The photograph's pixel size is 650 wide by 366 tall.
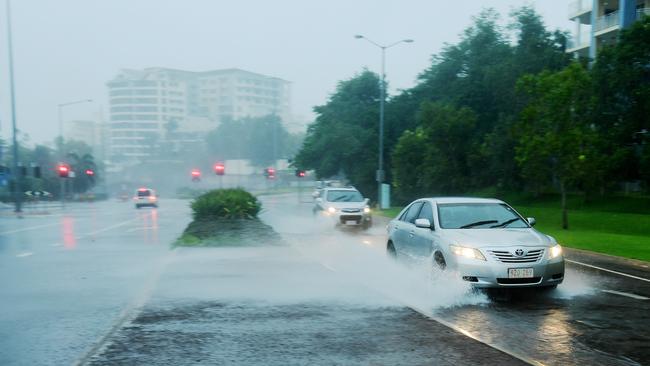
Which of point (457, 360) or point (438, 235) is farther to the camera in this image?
point (438, 235)

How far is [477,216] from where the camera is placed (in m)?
10.5

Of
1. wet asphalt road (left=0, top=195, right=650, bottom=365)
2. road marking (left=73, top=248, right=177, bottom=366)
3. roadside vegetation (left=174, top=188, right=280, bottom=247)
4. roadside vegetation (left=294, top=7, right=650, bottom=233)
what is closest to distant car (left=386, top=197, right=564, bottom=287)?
wet asphalt road (left=0, top=195, right=650, bottom=365)

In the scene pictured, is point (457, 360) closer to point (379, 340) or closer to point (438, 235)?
point (379, 340)

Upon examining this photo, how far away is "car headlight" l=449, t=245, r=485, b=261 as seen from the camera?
8.96m

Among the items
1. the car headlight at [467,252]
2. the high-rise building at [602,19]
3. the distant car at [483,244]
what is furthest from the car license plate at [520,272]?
the high-rise building at [602,19]

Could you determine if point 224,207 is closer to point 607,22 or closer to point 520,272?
point 520,272

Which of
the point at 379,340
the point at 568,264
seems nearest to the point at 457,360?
the point at 379,340

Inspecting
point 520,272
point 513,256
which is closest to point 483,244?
point 513,256

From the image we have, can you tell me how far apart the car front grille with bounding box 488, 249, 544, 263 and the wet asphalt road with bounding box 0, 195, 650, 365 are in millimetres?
647

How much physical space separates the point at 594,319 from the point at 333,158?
44746 millimetres

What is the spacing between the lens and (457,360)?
19.5 feet

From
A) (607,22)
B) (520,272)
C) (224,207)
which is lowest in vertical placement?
(520,272)

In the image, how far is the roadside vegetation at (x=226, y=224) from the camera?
17.8 m

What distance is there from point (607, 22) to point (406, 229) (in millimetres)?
39839
